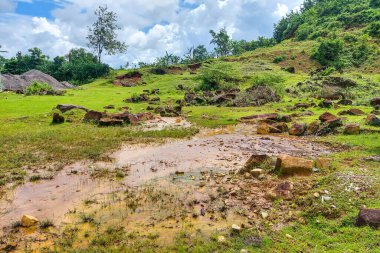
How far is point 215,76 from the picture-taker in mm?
42562

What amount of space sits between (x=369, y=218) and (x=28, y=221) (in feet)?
23.3

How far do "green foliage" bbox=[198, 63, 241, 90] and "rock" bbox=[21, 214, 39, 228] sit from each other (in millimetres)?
35524

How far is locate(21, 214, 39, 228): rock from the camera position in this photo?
25.4 ft

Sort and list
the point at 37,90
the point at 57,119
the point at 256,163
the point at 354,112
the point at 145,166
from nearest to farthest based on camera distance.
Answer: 1. the point at 256,163
2. the point at 145,166
3. the point at 354,112
4. the point at 57,119
5. the point at 37,90

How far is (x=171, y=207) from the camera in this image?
860 centimetres

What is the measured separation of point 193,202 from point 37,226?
A: 3612 mm

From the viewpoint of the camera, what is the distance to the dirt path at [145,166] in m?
8.91

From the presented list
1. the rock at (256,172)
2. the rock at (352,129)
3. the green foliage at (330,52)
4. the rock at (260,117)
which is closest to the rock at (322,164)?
the rock at (256,172)

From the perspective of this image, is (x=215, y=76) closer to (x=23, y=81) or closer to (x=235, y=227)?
(x=23, y=81)

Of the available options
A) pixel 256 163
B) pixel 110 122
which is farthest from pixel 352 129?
pixel 110 122

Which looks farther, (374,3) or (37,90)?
(374,3)

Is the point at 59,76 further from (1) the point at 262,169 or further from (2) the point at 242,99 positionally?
(1) the point at 262,169

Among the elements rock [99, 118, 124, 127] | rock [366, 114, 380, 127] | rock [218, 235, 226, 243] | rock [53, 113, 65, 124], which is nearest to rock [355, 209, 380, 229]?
rock [218, 235, 226, 243]

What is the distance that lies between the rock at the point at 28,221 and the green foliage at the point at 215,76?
35.5 m
